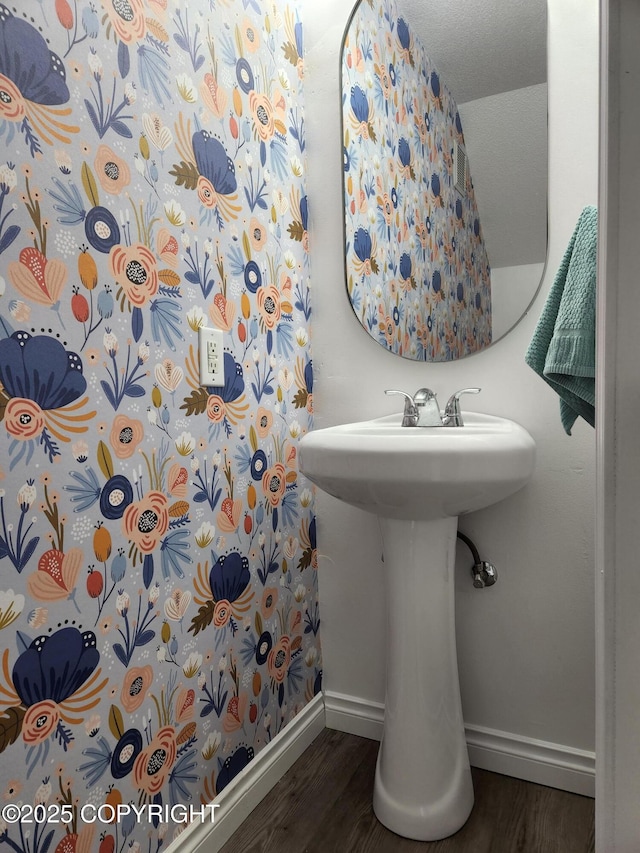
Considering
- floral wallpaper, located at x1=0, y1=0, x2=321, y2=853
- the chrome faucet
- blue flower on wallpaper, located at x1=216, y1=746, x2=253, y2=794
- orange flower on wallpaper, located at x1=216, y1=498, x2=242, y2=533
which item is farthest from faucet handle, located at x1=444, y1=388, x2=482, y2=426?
blue flower on wallpaper, located at x1=216, y1=746, x2=253, y2=794

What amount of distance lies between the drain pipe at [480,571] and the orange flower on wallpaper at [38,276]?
3.33ft

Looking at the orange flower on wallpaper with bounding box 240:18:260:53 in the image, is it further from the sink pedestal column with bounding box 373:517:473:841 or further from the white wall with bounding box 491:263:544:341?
the sink pedestal column with bounding box 373:517:473:841

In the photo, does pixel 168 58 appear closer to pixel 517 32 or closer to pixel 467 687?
pixel 517 32

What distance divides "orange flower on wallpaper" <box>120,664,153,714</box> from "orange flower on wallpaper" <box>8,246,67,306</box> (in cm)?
61

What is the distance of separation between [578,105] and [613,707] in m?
1.23

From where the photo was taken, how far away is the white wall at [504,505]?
1.27 meters

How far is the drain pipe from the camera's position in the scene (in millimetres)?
1359

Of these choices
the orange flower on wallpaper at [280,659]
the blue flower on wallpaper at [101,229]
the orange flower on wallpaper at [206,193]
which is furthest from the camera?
the orange flower on wallpaper at [280,659]

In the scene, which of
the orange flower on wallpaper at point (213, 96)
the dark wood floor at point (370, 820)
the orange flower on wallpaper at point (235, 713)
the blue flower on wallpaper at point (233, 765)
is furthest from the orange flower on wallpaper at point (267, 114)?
the dark wood floor at point (370, 820)

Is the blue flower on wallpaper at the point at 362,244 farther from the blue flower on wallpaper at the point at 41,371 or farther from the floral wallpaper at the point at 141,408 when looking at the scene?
the blue flower on wallpaper at the point at 41,371

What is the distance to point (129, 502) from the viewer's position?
3.17 feet

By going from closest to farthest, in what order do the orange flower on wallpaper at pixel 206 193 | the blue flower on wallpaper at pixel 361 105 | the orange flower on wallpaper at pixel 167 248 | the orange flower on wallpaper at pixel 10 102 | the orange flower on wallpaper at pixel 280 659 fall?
the orange flower on wallpaper at pixel 10 102 → the orange flower on wallpaper at pixel 167 248 → the orange flower on wallpaper at pixel 206 193 → the orange flower on wallpaper at pixel 280 659 → the blue flower on wallpaper at pixel 361 105

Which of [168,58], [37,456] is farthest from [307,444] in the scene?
[168,58]

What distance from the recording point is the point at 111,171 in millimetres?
929
